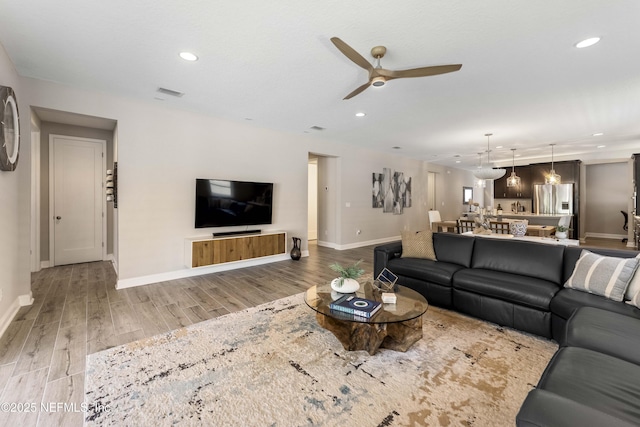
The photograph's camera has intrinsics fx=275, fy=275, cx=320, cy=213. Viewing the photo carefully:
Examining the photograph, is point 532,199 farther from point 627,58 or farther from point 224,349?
point 224,349

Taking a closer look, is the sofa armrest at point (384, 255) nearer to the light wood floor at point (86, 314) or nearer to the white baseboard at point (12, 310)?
the light wood floor at point (86, 314)

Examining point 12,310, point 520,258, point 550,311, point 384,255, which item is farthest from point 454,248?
point 12,310

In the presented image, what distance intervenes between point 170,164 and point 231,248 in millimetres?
1613

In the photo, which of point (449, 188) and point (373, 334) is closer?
point (373, 334)

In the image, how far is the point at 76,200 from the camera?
16.8 feet

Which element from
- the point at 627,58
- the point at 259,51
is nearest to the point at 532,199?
the point at 627,58

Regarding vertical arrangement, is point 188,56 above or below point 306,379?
above

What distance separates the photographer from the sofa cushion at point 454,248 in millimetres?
3438

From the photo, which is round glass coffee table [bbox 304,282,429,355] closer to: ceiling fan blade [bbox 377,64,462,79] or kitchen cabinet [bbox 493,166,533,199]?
ceiling fan blade [bbox 377,64,462,79]

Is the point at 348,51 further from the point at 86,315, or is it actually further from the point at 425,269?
the point at 86,315

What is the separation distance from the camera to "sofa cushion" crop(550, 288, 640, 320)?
206 cm

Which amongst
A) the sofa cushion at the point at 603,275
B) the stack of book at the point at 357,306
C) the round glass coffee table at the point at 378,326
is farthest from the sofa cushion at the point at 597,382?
the sofa cushion at the point at 603,275

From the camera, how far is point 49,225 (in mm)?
4871

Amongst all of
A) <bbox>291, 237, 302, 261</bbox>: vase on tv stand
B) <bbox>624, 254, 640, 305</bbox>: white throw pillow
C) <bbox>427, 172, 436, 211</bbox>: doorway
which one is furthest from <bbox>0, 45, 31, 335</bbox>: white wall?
<bbox>427, 172, 436, 211</bbox>: doorway
